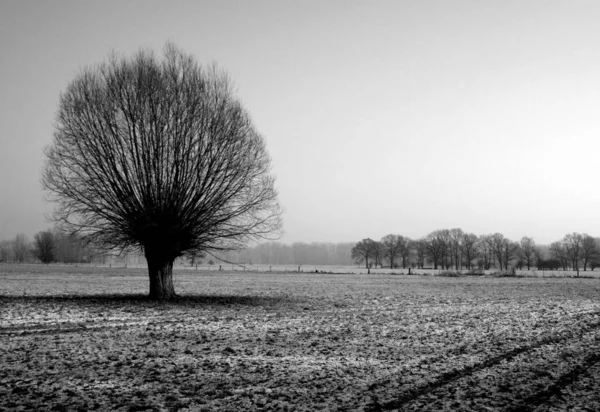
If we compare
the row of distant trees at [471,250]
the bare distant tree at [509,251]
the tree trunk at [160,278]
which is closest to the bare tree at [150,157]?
the tree trunk at [160,278]

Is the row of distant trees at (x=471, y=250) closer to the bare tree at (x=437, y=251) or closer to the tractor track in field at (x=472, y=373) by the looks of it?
the bare tree at (x=437, y=251)

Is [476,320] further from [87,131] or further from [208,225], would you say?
[87,131]

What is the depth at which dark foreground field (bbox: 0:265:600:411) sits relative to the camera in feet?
20.4

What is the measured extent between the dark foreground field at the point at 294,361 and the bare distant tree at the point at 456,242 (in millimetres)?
122104

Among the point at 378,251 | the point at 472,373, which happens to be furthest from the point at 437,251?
the point at 472,373

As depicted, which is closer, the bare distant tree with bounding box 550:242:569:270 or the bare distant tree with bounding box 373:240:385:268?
the bare distant tree with bounding box 550:242:569:270

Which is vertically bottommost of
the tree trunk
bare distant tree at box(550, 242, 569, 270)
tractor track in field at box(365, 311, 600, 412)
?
bare distant tree at box(550, 242, 569, 270)

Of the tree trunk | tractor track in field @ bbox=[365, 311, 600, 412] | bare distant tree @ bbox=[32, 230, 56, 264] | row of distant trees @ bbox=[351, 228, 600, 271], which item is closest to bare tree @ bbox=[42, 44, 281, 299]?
the tree trunk

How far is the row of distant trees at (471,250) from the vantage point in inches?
4970

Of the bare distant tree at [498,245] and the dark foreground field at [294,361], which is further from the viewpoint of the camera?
the bare distant tree at [498,245]

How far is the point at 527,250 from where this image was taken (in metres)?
132

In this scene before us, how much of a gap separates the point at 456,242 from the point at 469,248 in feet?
15.4

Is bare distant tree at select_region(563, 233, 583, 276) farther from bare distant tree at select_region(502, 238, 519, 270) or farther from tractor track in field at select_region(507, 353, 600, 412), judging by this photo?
tractor track in field at select_region(507, 353, 600, 412)

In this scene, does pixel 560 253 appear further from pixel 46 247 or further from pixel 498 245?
pixel 46 247
